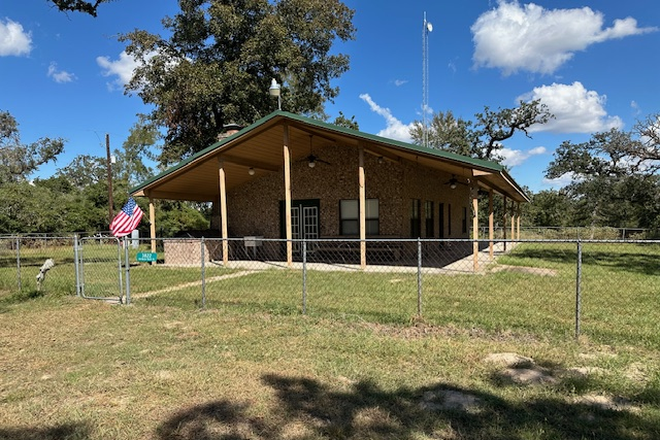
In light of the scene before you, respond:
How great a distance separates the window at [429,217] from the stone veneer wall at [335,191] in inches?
9.5

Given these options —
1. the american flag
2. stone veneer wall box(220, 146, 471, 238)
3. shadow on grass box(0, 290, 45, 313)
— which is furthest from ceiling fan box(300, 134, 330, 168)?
shadow on grass box(0, 290, 45, 313)

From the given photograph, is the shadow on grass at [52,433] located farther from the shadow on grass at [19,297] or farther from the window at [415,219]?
the window at [415,219]

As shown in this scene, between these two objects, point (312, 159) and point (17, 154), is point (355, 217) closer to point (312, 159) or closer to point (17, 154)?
point (312, 159)

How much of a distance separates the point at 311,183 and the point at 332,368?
11259mm

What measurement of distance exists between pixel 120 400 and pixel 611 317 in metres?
6.38

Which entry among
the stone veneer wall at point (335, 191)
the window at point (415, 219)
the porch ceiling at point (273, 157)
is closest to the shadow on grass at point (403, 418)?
the porch ceiling at point (273, 157)

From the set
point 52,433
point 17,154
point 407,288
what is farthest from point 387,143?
point 17,154

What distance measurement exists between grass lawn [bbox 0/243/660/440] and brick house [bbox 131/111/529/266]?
498 centimetres

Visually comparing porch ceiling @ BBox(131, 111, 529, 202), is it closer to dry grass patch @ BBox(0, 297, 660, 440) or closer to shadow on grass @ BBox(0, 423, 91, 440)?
dry grass patch @ BBox(0, 297, 660, 440)

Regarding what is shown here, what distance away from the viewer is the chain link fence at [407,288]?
5773 mm

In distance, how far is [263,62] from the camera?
21.1m

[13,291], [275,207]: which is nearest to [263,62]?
[275,207]

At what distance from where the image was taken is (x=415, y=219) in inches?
581

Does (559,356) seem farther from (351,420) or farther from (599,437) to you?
(351,420)
